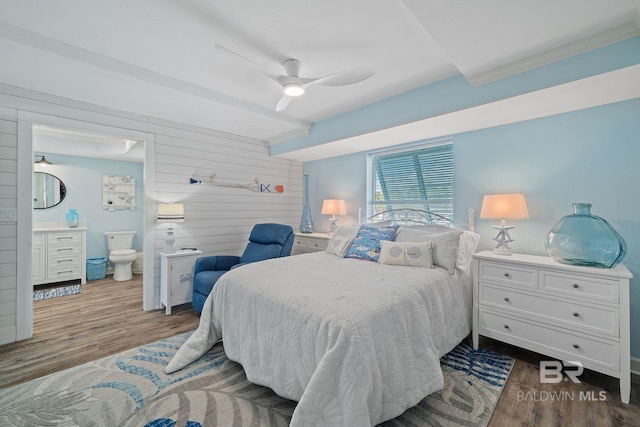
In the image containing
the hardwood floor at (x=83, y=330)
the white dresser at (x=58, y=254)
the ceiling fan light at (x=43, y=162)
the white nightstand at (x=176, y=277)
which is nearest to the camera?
the hardwood floor at (x=83, y=330)

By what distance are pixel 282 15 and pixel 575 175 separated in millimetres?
2820

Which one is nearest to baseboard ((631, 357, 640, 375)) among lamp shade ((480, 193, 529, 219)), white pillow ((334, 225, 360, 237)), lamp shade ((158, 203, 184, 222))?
lamp shade ((480, 193, 529, 219))

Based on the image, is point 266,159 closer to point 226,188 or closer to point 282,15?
point 226,188

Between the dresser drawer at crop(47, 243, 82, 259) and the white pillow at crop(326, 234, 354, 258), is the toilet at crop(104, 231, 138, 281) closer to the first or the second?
the dresser drawer at crop(47, 243, 82, 259)

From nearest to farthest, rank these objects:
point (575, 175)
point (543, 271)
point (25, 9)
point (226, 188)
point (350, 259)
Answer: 1. point (25, 9)
2. point (543, 271)
3. point (575, 175)
4. point (350, 259)
5. point (226, 188)

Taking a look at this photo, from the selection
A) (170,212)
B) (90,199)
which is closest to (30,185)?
(170,212)

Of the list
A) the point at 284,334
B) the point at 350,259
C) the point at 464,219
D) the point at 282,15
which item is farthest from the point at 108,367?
the point at 464,219

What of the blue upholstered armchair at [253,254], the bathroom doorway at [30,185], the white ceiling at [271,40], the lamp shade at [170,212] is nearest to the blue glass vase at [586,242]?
the white ceiling at [271,40]

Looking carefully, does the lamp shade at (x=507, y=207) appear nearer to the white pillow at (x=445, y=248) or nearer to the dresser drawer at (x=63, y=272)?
the white pillow at (x=445, y=248)

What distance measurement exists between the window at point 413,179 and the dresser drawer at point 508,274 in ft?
3.00

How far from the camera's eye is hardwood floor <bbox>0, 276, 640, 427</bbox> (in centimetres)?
177

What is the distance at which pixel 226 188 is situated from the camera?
4.23 m

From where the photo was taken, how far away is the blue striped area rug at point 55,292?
4.04m

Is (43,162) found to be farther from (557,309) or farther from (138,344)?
(557,309)
